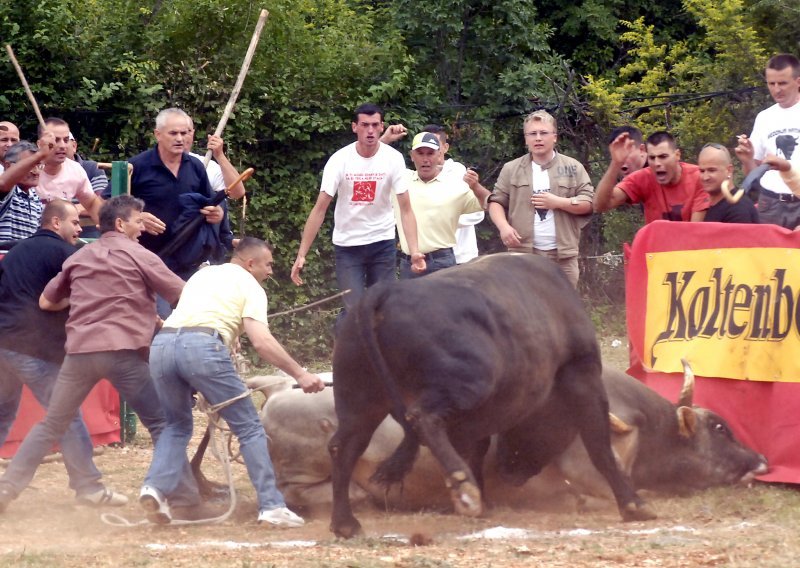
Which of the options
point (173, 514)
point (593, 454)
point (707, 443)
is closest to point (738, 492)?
point (707, 443)

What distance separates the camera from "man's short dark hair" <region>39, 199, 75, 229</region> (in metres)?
7.34

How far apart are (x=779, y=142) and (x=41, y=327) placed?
4874mm

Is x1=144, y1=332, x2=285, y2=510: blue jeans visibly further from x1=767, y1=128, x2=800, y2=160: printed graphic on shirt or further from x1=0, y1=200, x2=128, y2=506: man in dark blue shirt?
x1=767, y1=128, x2=800, y2=160: printed graphic on shirt

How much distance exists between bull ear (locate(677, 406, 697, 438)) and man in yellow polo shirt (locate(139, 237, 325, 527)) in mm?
2213

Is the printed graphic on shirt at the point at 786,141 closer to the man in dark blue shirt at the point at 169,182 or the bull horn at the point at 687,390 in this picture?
the bull horn at the point at 687,390

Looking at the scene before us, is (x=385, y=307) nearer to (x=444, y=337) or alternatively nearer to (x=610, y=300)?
(x=444, y=337)

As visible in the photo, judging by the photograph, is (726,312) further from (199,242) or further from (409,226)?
(199,242)

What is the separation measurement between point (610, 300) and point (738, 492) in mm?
7913

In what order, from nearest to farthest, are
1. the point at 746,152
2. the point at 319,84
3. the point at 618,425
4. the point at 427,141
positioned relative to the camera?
1. the point at 618,425
2. the point at 746,152
3. the point at 427,141
4. the point at 319,84

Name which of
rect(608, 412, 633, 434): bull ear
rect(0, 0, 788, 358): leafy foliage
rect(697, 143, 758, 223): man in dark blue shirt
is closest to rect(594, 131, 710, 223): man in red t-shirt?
rect(697, 143, 758, 223): man in dark blue shirt

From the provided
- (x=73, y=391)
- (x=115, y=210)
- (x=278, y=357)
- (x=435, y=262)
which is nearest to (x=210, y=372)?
(x=278, y=357)

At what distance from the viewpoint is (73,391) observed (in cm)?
675

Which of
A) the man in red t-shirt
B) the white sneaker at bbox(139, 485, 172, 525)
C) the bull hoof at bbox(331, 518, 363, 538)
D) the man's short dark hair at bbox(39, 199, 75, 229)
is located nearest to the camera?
the bull hoof at bbox(331, 518, 363, 538)

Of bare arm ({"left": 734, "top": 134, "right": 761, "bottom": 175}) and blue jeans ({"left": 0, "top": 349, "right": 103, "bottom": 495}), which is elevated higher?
bare arm ({"left": 734, "top": 134, "right": 761, "bottom": 175})
